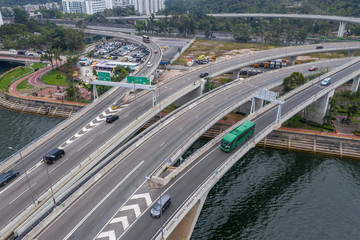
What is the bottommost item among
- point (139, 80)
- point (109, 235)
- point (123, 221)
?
point (109, 235)

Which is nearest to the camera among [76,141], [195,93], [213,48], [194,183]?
[194,183]

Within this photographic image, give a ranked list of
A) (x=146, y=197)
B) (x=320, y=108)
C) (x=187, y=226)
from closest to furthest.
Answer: (x=146, y=197) < (x=187, y=226) < (x=320, y=108)

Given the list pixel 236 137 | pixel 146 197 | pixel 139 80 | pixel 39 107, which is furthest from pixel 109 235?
pixel 39 107

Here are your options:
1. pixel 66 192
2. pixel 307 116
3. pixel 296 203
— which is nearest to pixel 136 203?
pixel 66 192

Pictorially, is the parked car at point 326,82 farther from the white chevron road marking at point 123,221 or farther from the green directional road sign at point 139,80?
the white chevron road marking at point 123,221

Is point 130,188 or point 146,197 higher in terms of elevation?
point 130,188

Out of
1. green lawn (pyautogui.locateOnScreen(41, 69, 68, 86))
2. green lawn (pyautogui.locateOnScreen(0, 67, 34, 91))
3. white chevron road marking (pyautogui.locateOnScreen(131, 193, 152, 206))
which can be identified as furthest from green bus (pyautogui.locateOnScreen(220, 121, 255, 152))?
green lawn (pyautogui.locateOnScreen(0, 67, 34, 91))

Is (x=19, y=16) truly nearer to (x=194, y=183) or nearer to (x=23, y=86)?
(x=23, y=86)
